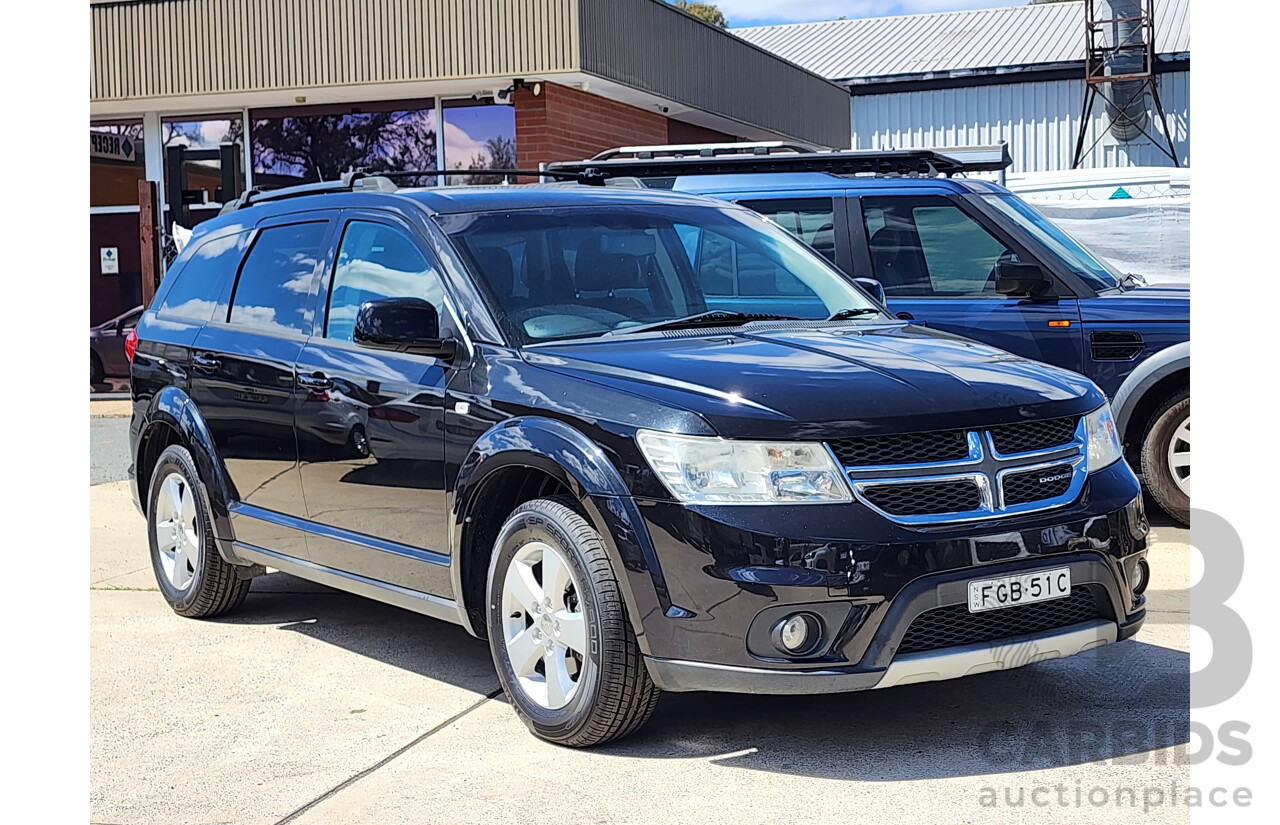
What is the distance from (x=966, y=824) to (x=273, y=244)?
3844 mm

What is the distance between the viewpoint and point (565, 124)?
1650cm

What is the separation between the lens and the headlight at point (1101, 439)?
15.7 ft

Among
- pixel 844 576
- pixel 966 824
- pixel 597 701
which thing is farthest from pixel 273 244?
pixel 966 824

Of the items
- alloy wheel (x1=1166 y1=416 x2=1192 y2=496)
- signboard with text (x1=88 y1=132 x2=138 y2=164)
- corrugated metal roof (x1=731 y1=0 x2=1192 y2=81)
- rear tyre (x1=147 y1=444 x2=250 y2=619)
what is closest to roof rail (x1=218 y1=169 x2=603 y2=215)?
rear tyre (x1=147 y1=444 x2=250 y2=619)

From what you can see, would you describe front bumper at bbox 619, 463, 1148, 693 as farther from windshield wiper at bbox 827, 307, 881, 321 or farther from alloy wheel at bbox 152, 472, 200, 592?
alloy wheel at bbox 152, 472, 200, 592

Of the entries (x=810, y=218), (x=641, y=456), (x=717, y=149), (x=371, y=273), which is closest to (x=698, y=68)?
(x=717, y=149)

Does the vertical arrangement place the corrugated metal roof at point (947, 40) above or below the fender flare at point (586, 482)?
above

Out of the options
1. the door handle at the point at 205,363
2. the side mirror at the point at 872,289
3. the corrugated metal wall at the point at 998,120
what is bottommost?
the door handle at the point at 205,363

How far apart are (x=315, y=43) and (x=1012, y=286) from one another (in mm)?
10009

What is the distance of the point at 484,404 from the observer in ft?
16.4

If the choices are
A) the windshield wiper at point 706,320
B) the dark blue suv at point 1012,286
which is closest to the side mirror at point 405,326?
the windshield wiper at point 706,320

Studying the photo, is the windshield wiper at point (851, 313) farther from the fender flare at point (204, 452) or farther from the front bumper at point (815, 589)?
the fender flare at point (204, 452)

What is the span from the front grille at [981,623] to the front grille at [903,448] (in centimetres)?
44
